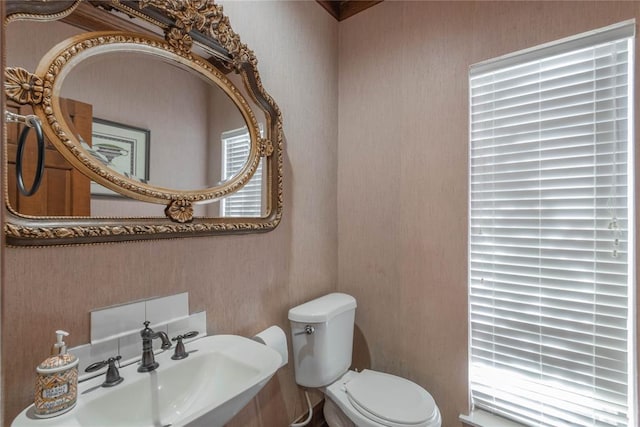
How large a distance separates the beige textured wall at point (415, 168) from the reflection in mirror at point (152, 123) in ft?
2.22

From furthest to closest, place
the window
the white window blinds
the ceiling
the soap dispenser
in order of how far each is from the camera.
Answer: the ceiling, the window, the white window blinds, the soap dispenser

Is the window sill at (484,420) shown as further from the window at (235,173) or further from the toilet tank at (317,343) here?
the window at (235,173)

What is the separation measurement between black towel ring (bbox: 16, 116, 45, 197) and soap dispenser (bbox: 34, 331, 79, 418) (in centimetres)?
38

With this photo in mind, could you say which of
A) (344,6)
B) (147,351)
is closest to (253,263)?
(147,351)

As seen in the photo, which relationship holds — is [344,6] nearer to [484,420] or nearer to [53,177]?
[53,177]

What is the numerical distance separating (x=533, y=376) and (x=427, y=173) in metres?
1.02

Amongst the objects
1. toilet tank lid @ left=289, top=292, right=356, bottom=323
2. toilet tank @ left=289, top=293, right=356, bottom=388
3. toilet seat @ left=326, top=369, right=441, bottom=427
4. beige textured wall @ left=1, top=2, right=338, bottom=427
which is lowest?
toilet seat @ left=326, top=369, right=441, bottom=427

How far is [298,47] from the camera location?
165cm

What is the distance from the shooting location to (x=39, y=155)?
31.1 inches

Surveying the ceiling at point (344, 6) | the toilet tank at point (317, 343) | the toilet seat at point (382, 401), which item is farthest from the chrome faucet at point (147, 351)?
the ceiling at point (344, 6)

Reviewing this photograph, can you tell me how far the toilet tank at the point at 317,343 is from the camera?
57.2 inches

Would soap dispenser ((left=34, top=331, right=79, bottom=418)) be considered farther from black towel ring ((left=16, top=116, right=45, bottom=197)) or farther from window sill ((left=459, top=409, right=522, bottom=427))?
window sill ((left=459, top=409, right=522, bottom=427))

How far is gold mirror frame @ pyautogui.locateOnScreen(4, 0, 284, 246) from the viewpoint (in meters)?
0.83

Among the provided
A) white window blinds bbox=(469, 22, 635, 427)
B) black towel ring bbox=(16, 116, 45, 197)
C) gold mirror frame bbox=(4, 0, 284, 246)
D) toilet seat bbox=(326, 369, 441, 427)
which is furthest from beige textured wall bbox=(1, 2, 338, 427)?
white window blinds bbox=(469, 22, 635, 427)
